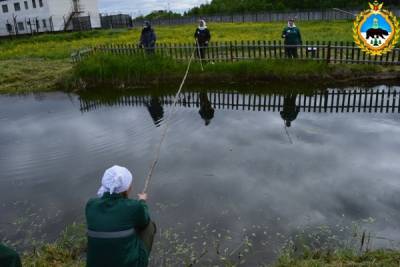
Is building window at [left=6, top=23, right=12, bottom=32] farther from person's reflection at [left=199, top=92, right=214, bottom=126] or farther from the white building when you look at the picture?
person's reflection at [left=199, top=92, right=214, bottom=126]

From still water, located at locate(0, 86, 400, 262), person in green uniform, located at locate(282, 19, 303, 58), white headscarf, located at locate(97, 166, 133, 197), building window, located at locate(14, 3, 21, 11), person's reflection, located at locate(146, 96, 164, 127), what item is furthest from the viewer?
building window, located at locate(14, 3, 21, 11)

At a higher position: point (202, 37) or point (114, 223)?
point (202, 37)

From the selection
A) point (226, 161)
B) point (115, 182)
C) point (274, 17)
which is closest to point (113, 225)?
point (115, 182)

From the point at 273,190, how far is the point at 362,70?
948 centimetres

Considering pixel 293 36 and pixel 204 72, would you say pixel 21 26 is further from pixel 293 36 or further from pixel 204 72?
pixel 293 36

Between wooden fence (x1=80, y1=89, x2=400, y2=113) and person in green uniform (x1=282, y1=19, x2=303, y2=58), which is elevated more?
person in green uniform (x1=282, y1=19, x2=303, y2=58)

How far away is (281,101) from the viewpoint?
11688 millimetres

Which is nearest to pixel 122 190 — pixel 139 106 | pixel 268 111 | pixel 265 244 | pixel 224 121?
pixel 265 244

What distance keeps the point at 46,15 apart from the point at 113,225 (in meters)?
48.5

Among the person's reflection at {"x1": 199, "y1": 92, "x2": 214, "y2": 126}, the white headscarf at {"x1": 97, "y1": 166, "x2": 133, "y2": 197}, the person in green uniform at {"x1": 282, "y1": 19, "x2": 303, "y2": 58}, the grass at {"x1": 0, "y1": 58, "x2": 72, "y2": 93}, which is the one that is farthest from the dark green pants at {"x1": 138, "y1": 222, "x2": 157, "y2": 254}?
the grass at {"x1": 0, "y1": 58, "x2": 72, "y2": 93}

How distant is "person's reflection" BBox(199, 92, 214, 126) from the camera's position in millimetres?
10625

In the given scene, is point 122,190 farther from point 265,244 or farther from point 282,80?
point 282,80

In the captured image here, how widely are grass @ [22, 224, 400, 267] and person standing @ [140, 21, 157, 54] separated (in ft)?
38.8

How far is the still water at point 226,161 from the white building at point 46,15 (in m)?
37.4
